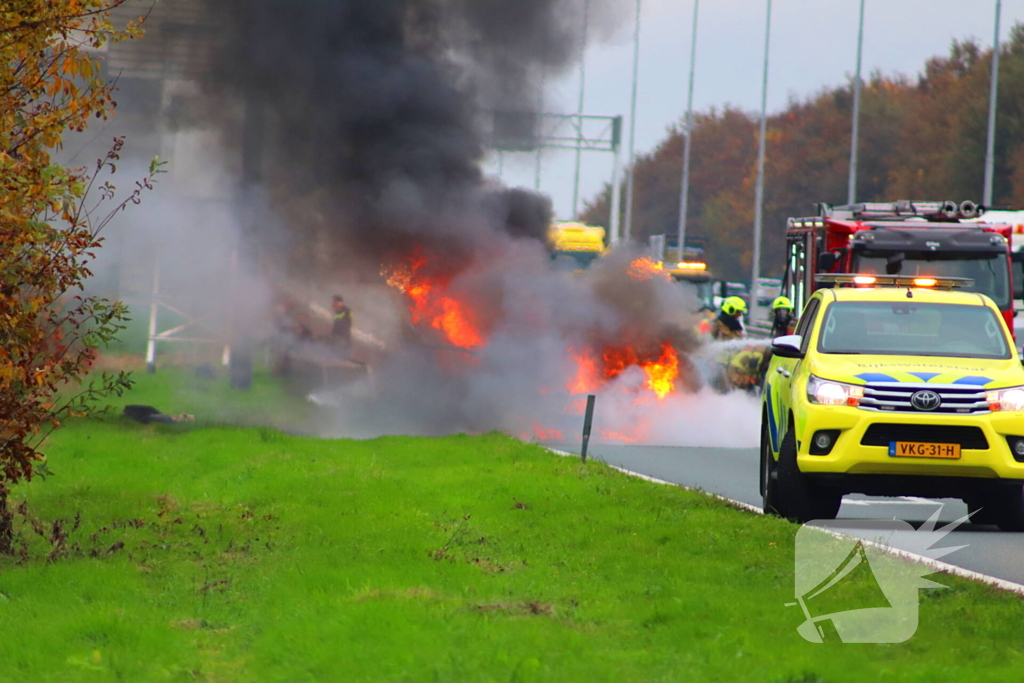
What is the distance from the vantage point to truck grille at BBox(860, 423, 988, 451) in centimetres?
1012

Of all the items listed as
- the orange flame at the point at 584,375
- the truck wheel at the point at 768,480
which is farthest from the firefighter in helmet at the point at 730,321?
the truck wheel at the point at 768,480

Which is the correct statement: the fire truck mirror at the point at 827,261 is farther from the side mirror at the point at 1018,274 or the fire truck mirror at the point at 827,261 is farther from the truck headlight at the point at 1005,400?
the truck headlight at the point at 1005,400

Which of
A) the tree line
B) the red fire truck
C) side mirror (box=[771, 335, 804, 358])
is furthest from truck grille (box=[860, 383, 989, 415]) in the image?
the tree line

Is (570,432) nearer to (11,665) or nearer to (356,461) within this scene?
(356,461)

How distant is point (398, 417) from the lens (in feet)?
68.3

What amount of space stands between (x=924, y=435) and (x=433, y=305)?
40.6ft

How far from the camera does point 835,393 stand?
10.3m

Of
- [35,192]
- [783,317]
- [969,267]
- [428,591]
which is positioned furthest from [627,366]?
[35,192]

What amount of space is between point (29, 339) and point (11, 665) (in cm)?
251

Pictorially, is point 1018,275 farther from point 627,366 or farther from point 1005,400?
point 1005,400

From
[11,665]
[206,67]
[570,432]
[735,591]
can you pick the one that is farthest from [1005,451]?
[206,67]

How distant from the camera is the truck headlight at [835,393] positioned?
10242 mm

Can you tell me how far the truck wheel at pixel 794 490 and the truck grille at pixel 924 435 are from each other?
57cm

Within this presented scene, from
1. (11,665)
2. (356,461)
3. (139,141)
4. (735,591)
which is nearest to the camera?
(11,665)
